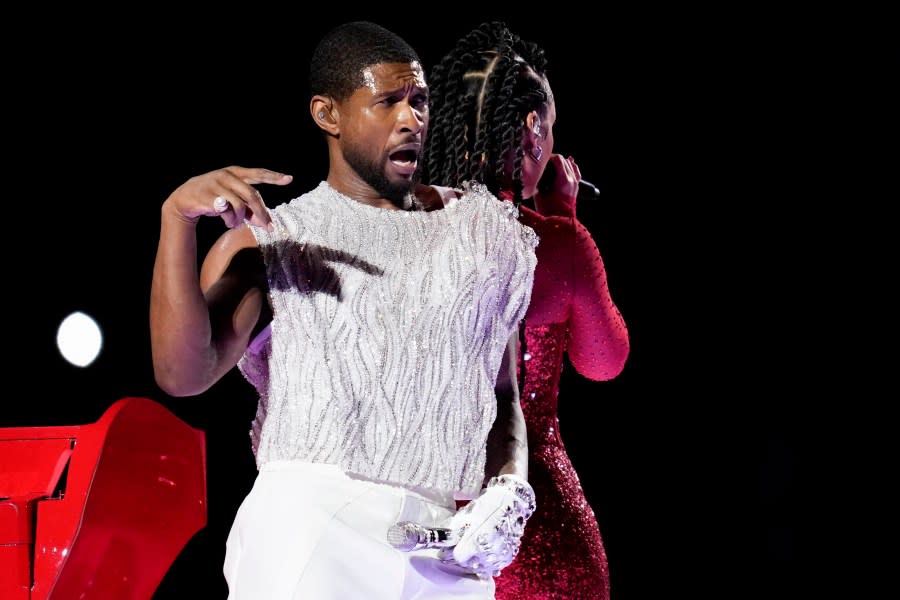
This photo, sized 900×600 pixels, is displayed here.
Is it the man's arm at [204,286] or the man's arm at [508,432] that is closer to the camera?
the man's arm at [204,286]

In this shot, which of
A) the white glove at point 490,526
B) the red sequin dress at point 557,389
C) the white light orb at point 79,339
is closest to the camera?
the white glove at point 490,526

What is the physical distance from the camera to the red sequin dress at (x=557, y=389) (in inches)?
73.8

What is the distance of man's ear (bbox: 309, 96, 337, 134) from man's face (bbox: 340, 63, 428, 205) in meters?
0.04

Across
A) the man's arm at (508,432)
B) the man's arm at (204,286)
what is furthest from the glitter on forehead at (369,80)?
the man's arm at (508,432)

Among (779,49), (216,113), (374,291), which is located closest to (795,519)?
(779,49)

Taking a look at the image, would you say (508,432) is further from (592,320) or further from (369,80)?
(369,80)

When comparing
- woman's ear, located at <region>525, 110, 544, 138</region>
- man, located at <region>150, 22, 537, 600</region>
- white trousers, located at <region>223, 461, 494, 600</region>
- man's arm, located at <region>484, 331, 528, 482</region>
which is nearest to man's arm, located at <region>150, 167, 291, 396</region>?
man, located at <region>150, 22, 537, 600</region>

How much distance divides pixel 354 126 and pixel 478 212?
22 cm

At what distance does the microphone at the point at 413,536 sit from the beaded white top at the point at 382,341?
0.24 feet

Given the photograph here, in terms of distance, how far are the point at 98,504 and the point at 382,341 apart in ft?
1.58

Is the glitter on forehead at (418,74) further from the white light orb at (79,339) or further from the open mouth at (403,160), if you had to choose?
the white light orb at (79,339)

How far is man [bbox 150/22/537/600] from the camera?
1345 millimetres

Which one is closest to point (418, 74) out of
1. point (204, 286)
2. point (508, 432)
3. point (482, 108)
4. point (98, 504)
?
point (482, 108)

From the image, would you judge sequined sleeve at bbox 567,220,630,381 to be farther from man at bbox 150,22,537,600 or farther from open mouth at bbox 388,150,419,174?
open mouth at bbox 388,150,419,174
